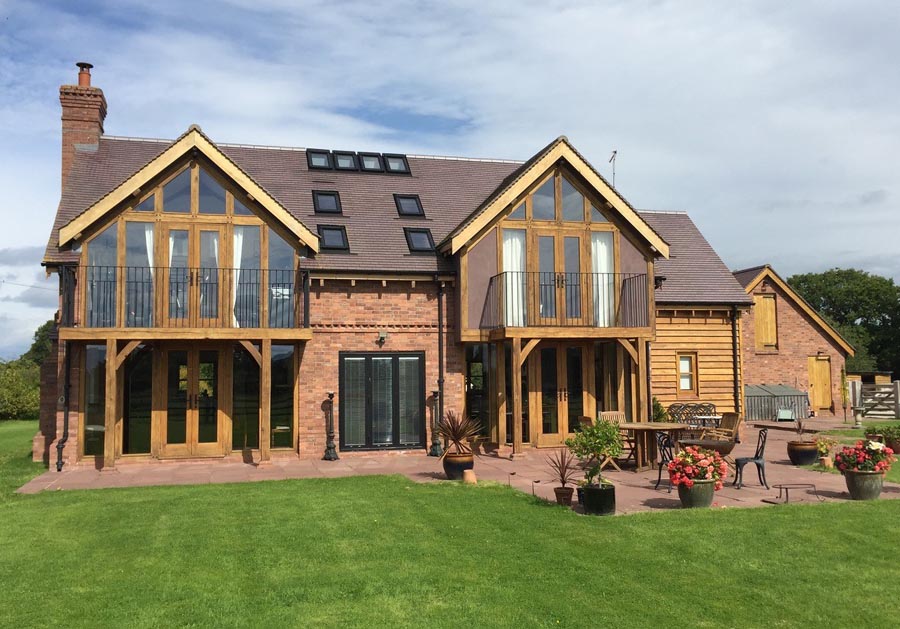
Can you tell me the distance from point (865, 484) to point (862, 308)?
2380 inches

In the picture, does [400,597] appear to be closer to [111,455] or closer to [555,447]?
[111,455]

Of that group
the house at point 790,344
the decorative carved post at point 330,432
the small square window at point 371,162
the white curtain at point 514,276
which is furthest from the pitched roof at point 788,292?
the decorative carved post at point 330,432

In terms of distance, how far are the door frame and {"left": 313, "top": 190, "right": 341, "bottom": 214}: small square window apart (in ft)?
14.5

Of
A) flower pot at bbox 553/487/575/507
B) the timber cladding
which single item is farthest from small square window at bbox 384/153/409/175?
flower pot at bbox 553/487/575/507

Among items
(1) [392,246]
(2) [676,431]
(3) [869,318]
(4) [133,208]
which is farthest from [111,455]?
(3) [869,318]

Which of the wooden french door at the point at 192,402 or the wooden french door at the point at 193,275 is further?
the wooden french door at the point at 192,402

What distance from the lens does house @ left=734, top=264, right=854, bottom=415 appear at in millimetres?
26422

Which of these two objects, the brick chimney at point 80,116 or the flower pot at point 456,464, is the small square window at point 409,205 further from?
the flower pot at point 456,464

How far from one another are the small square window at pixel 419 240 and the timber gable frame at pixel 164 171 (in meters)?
2.54

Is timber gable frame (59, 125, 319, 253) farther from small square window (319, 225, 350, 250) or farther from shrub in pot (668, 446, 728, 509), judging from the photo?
shrub in pot (668, 446, 728, 509)

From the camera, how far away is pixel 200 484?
1273 cm

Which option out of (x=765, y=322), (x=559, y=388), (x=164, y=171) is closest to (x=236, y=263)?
(x=164, y=171)

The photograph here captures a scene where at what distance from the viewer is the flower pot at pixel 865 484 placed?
10789 millimetres

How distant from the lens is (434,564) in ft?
25.0
